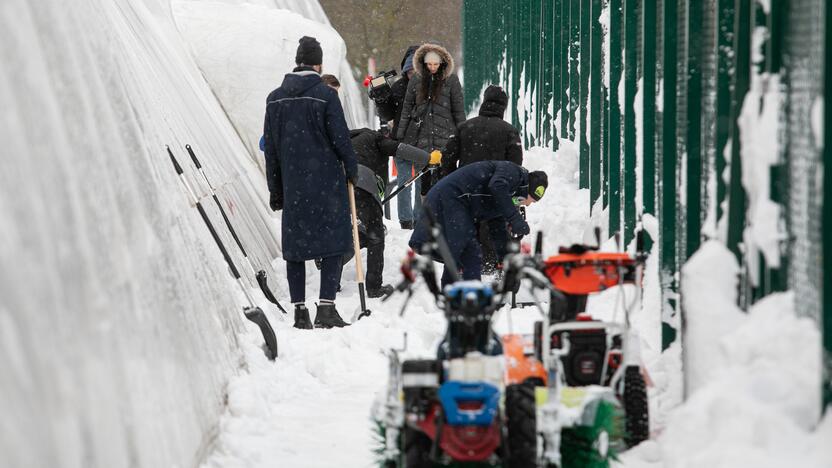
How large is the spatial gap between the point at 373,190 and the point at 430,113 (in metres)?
1.76

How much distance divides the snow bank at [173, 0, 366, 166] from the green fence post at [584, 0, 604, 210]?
428 centimetres

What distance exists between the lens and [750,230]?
467 centimetres

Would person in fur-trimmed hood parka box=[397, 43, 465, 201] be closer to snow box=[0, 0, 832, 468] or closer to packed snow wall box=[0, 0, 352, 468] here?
snow box=[0, 0, 832, 468]

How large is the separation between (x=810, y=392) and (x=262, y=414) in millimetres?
2699

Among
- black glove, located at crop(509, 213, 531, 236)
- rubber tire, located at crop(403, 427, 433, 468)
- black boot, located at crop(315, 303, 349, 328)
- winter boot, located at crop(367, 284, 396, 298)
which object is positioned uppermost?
black glove, located at crop(509, 213, 531, 236)

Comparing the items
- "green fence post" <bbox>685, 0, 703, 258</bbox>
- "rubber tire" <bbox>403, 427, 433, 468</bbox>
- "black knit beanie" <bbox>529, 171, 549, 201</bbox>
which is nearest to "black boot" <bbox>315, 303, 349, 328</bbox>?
"black knit beanie" <bbox>529, 171, 549, 201</bbox>

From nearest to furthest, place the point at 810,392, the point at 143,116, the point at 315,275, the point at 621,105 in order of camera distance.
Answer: the point at 810,392 → the point at 143,116 → the point at 621,105 → the point at 315,275

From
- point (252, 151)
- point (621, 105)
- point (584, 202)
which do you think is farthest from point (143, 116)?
point (252, 151)

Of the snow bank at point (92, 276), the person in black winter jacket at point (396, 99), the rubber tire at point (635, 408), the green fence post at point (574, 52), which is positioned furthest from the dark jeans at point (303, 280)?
the green fence post at point (574, 52)

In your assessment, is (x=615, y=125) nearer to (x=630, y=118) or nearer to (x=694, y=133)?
(x=630, y=118)

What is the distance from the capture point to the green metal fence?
13.2 ft

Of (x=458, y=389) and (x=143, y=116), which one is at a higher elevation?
(x=143, y=116)

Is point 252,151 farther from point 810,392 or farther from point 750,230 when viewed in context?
point 810,392

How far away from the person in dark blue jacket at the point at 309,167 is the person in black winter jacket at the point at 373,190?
3.80 feet
